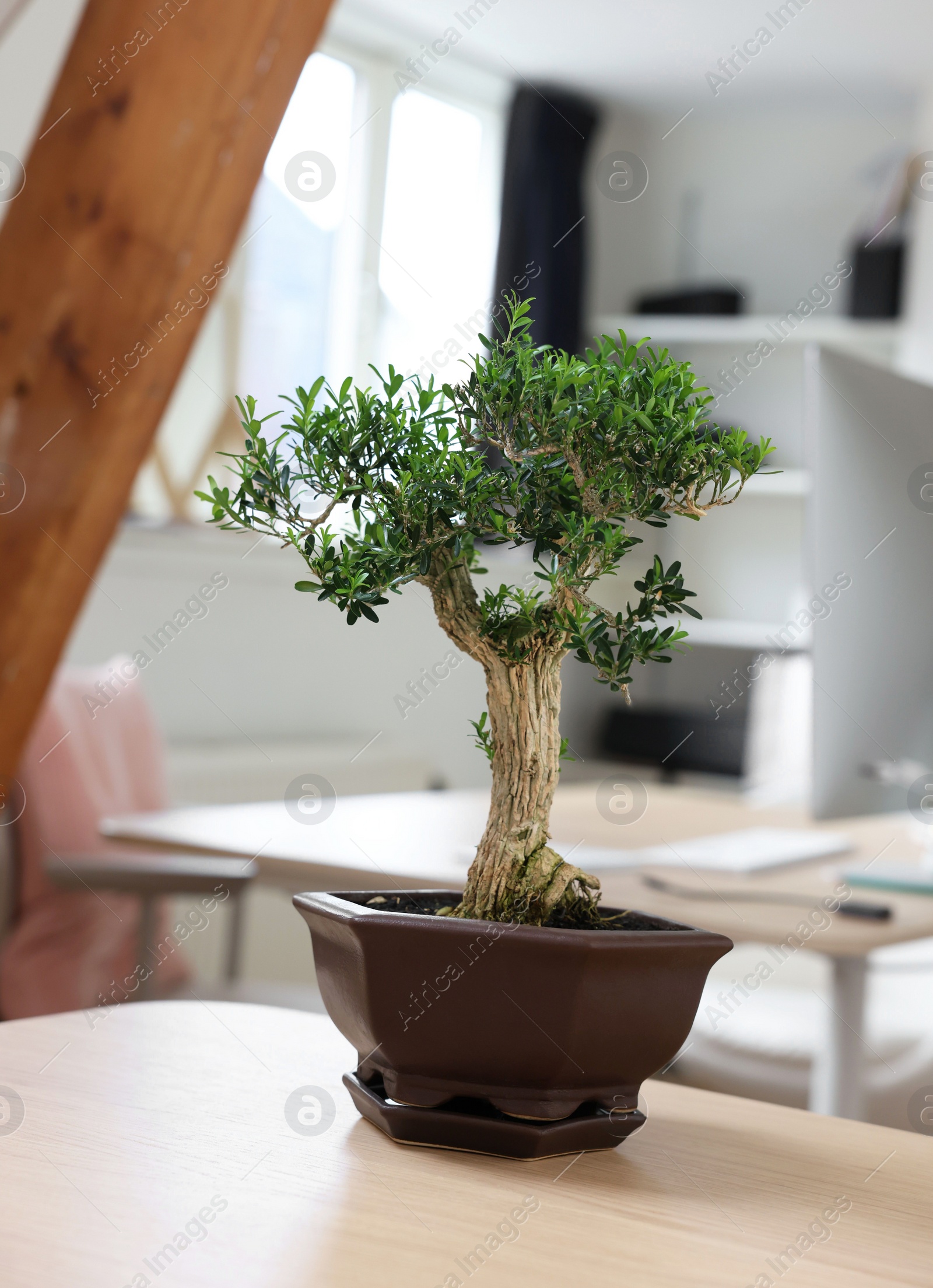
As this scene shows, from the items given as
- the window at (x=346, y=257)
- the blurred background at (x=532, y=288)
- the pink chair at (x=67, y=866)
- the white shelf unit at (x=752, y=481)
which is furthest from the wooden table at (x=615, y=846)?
the white shelf unit at (x=752, y=481)

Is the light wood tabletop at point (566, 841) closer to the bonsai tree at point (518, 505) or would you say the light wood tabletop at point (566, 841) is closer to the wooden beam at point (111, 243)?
the wooden beam at point (111, 243)

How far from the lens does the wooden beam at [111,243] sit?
153 cm

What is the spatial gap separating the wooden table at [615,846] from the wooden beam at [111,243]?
0.39 m

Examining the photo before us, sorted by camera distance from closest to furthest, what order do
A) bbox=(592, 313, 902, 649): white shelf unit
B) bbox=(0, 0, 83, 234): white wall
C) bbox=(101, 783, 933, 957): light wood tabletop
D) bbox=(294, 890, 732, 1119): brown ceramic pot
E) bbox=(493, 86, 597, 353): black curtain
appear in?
bbox=(294, 890, 732, 1119): brown ceramic pot < bbox=(101, 783, 933, 957): light wood tabletop < bbox=(0, 0, 83, 234): white wall < bbox=(493, 86, 597, 353): black curtain < bbox=(592, 313, 902, 649): white shelf unit

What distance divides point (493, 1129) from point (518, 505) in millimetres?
338

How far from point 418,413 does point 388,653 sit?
299 centimetres

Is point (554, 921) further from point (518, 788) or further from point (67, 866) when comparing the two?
point (67, 866)

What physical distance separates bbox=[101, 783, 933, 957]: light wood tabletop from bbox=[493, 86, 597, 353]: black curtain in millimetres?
2329

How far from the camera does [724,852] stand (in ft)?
5.68

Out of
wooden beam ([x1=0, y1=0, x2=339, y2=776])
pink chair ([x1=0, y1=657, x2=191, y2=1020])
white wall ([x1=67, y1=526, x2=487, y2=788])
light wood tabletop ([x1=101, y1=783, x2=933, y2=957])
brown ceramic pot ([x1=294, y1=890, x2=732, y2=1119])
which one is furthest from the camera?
white wall ([x1=67, y1=526, x2=487, y2=788])

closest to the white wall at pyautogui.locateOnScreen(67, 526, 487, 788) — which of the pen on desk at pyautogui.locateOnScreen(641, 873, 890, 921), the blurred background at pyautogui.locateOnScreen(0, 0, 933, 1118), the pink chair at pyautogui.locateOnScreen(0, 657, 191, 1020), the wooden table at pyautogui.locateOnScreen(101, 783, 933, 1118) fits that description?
the blurred background at pyautogui.locateOnScreen(0, 0, 933, 1118)

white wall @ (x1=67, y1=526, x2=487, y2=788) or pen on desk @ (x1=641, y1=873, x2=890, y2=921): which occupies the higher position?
white wall @ (x1=67, y1=526, x2=487, y2=788)

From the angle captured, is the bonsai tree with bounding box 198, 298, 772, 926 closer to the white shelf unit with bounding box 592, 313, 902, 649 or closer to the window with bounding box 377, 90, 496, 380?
the window with bounding box 377, 90, 496, 380

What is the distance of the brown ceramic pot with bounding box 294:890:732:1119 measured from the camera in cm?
67
